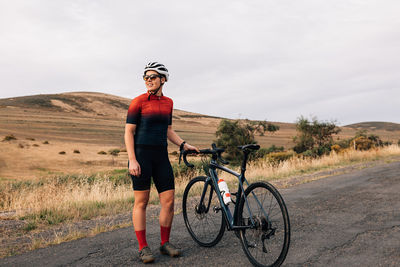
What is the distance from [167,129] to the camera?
15.9 feet

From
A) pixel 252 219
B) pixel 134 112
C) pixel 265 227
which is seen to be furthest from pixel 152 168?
pixel 265 227

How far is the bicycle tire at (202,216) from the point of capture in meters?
4.99

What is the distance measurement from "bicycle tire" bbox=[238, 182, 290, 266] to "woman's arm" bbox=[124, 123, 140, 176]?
136 centimetres

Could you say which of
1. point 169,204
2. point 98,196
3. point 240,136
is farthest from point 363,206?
point 240,136

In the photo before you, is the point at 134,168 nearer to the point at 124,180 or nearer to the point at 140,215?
Answer: the point at 140,215

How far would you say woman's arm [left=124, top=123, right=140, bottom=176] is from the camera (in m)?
4.29

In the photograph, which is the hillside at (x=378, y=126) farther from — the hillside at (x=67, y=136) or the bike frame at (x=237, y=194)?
the bike frame at (x=237, y=194)

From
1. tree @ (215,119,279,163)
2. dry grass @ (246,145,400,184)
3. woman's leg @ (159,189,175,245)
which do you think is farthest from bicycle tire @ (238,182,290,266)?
tree @ (215,119,279,163)

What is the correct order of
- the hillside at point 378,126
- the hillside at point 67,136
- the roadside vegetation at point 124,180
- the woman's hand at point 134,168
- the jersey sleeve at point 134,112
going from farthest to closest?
the hillside at point 378,126 < the hillside at point 67,136 < the roadside vegetation at point 124,180 < the jersey sleeve at point 134,112 < the woman's hand at point 134,168

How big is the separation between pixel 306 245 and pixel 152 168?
7.90 feet

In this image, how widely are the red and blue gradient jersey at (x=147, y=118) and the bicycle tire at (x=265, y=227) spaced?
55.1 inches

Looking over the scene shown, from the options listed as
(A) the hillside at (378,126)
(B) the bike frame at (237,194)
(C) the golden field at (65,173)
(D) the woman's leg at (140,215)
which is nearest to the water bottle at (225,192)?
(B) the bike frame at (237,194)

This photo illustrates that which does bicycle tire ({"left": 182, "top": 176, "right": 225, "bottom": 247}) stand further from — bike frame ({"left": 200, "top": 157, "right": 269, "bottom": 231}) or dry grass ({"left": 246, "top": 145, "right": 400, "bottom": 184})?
dry grass ({"left": 246, "top": 145, "right": 400, "bottom": 184})

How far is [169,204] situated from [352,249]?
99.5 inches
